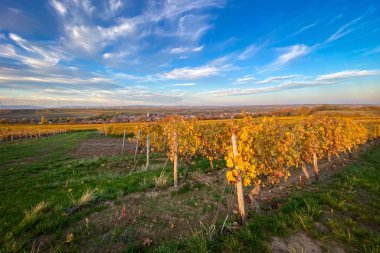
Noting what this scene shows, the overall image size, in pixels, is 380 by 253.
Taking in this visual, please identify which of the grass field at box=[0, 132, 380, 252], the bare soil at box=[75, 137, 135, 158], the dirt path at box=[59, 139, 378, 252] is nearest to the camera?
the grass field at box=[0, 132, 380, 252]

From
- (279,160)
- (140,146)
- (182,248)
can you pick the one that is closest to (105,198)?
(182,248)

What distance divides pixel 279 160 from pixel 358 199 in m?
2.53

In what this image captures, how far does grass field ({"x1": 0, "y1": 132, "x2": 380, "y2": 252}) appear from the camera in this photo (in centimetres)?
382

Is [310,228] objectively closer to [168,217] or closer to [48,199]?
[168,217]

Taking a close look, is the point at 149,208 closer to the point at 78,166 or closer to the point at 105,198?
the point at 105,198

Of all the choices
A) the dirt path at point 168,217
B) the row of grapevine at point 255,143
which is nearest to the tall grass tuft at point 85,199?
the dirt path at point 168,217

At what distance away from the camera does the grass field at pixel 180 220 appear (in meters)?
3.82

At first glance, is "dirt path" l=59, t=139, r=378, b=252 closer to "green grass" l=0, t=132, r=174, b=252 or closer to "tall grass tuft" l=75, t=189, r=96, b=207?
"green grass" l=0, t=132, r=174, b=252

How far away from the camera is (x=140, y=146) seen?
2033cm

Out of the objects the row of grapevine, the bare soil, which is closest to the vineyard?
the row of grapevine

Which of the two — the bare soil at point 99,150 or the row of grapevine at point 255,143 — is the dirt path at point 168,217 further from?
the bare soil at point 99,150

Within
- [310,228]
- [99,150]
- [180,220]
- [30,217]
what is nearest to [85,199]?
[30,217]

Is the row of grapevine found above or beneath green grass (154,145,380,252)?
above

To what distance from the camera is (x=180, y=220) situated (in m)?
5.30
